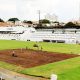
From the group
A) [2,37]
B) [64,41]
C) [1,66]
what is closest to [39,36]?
[64,41]

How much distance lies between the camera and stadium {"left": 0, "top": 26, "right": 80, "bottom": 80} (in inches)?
859

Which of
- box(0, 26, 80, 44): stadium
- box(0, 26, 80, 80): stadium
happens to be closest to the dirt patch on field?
box(0, 26, 80, 80): stadium

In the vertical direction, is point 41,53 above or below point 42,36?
below

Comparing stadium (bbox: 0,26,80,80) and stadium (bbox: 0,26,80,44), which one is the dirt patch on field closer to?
stadium (bbox: 0,26,80,80)

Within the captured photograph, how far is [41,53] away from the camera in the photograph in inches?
1470

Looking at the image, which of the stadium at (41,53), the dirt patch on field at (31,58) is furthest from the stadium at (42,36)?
the dirt patch on field at (31,58)

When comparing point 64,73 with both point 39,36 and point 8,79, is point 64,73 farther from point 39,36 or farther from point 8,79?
point 39,36

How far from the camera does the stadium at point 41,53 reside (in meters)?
21.8

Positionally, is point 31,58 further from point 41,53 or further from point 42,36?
→ point 42,36

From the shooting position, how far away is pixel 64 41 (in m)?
66.0

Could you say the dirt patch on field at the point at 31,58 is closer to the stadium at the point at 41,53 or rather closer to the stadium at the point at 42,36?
the stadium at the point at 41,53

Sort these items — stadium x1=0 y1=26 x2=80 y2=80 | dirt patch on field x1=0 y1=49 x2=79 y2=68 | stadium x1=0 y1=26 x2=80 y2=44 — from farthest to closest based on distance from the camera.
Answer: stadium x1=0 y1=26 x2=80 y2=44 → dirt patch on field x1=0 y1=49 x2=79 y2=68 → stadium x1=0 y1=26 x2=80 y2=80

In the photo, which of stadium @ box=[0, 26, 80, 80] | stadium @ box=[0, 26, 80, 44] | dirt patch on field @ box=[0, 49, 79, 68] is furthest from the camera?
stadium @ box=[0, 26, 80, 44]

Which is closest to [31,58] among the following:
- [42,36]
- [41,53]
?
[41,53]
